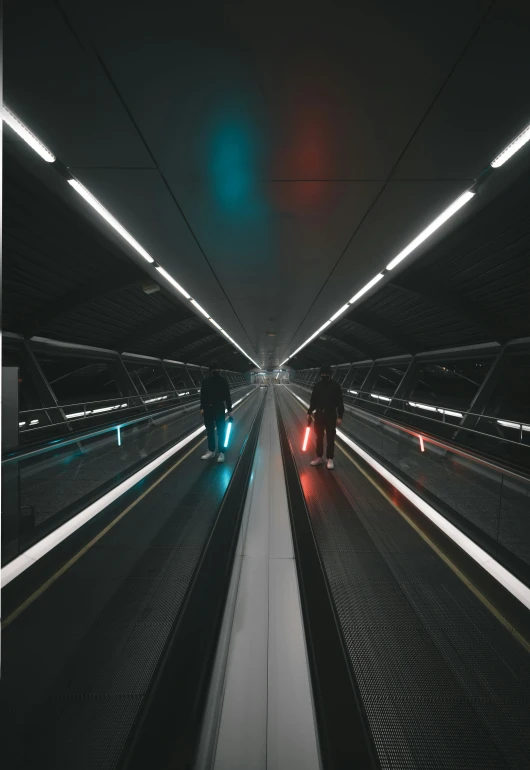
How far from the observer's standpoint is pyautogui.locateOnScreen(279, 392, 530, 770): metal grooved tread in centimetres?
164

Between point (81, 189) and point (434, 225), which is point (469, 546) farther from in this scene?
point (81, 189)

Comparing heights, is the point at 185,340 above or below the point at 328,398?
above

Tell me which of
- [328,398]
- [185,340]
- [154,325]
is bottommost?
[328,398]

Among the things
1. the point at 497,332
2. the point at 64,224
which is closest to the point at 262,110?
the point at 64,224

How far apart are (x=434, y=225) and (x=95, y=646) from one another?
241 inches

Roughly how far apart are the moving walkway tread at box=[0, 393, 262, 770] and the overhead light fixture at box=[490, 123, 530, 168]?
516 cm

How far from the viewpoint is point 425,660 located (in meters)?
2.05

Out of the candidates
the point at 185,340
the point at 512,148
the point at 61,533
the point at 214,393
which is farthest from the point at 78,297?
the point at 512,148

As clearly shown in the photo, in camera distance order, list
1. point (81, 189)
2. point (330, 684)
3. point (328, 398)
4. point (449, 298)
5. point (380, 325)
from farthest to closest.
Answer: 1. point (380, 325)
2. point (449, 298)
3. point (328, 398)
4. point (81, 189)
5. point (330, 684)

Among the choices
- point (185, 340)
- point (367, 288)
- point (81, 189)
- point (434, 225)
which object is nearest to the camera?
point (81, 189)

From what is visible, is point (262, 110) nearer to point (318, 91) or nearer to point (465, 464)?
point (318, 91)

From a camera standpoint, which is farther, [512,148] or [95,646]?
[512,148]

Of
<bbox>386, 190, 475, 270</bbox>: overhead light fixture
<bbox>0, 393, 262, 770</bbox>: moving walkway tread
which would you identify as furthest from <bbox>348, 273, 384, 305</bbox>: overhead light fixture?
<bbox>0, 393, 262, 770</bbox>: moving walkway tread

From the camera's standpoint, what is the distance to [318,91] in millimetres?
2742
